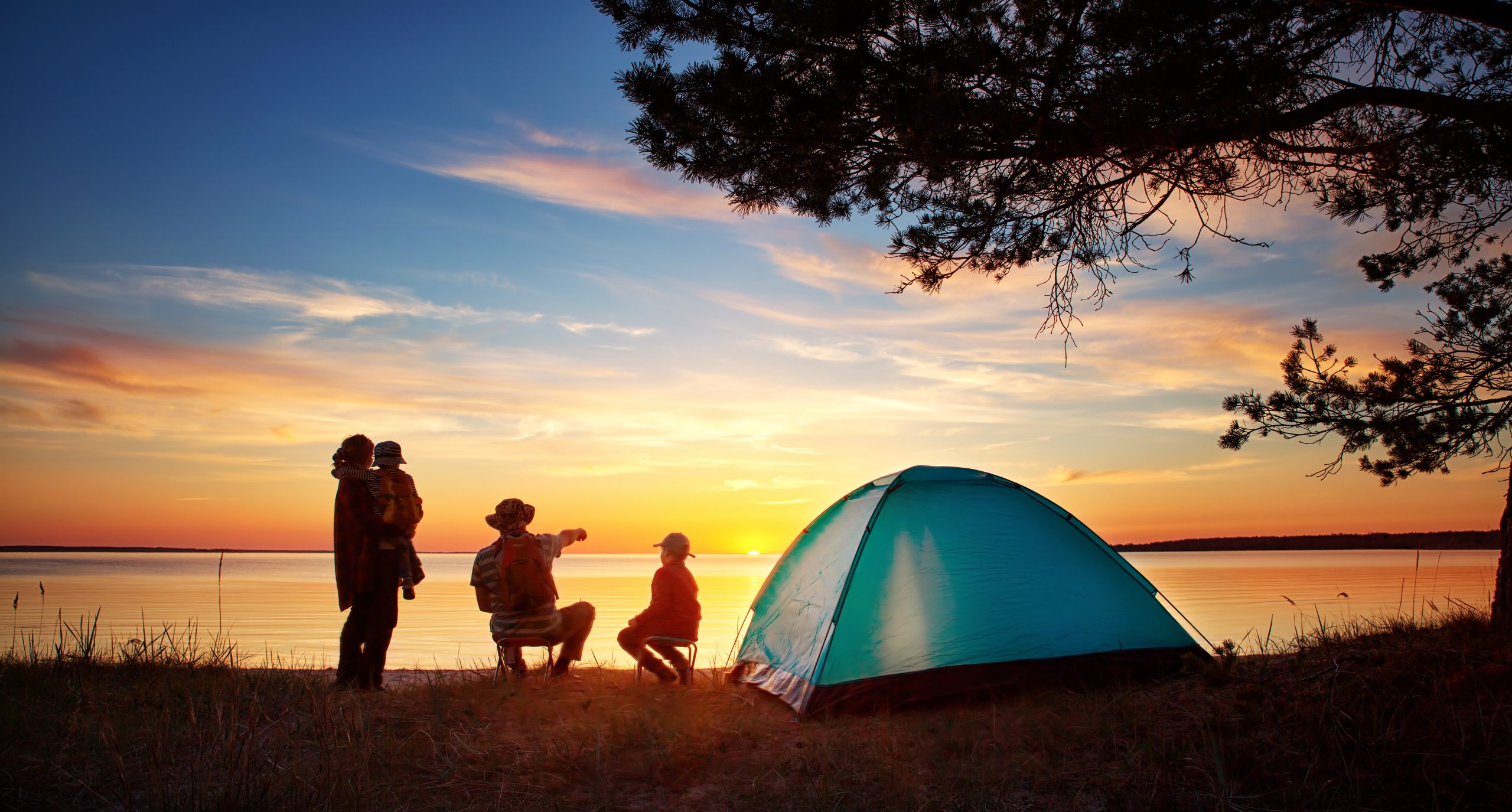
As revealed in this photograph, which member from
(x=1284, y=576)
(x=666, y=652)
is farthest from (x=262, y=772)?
(x=1284, y=576)

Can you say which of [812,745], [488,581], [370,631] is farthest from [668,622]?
[370,631]

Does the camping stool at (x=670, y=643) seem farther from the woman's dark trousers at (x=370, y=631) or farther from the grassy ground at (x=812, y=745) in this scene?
the woman's dark trousers at (x=370, y=631)

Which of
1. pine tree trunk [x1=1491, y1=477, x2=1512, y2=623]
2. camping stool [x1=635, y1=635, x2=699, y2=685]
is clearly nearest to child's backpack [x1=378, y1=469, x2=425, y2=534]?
camping stool [x1=635, y1=635, x2=699, y2=685]

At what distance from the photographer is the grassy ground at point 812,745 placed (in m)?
4.35

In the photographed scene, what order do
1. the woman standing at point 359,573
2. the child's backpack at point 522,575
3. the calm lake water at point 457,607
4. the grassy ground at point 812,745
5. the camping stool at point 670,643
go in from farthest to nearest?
the calm lake water at point 457,607
the camping stool at point 670,643
the child's backpack at point 522,575
the woman standing at point 359,573
the grassy ground at point 812,745

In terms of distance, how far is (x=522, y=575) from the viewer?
7164 millimetres

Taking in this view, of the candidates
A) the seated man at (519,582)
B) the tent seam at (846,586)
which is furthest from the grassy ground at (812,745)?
the seated man at (519,582)

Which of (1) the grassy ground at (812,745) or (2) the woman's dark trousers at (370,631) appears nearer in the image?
(1) the grassy ground at (812,745)

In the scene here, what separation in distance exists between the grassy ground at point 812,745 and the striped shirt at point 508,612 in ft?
2.30

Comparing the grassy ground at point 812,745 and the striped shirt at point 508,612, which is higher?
the striped shirt at point 508,612

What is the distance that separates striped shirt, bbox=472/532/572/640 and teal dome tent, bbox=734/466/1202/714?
1912 millimetres

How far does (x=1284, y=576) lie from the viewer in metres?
33.6

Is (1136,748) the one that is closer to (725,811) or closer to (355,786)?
(725,811)

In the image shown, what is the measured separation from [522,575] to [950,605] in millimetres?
3669
